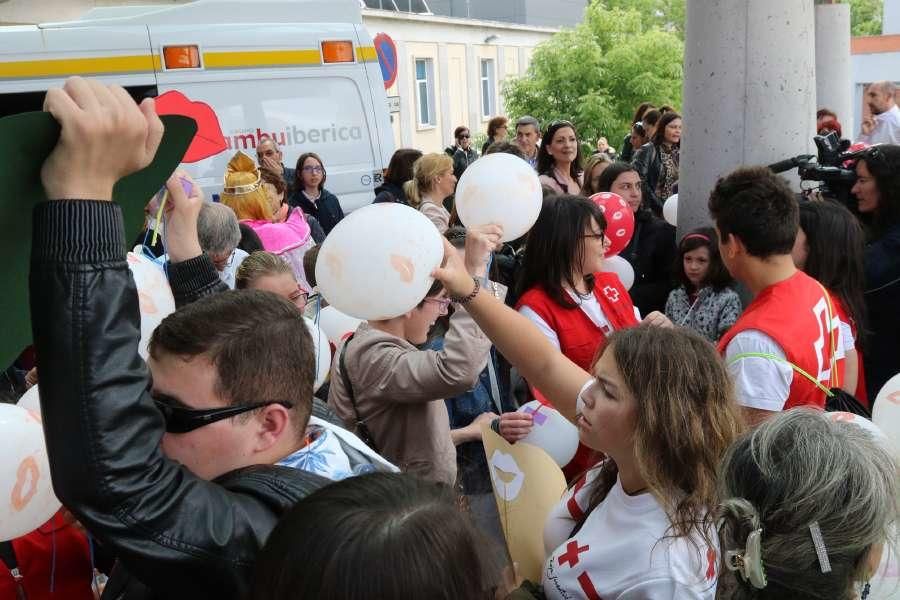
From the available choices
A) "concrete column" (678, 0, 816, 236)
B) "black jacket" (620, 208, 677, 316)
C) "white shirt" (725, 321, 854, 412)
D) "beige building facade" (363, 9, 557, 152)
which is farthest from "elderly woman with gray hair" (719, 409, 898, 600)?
"beige building facade" (363, 9, 557, 152)

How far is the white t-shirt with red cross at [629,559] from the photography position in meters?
1.64

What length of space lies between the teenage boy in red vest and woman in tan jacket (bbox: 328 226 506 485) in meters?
0.75

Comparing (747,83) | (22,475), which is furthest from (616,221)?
(22,475)

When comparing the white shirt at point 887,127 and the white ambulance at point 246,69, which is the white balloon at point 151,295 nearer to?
the white ambulance at point 246,69

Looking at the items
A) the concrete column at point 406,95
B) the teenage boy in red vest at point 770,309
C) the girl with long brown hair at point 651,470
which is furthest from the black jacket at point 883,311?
the concrete column at point 406,95

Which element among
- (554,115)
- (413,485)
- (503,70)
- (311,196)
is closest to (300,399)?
(413,485)

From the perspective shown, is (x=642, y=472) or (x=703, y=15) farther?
(x=703, y=15)

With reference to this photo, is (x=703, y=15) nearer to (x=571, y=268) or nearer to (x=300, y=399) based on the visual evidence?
(x=571, y=268)

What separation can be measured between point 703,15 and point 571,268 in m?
1.96

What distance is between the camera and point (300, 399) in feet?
4.83

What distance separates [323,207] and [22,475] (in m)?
5.44

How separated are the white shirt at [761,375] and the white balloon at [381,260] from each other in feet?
2.90

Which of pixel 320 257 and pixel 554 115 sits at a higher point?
pixel 554 115

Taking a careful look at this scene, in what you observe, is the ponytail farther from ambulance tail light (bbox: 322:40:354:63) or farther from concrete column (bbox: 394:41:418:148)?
concrete column (bbox: 394:41:418:148)
